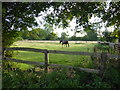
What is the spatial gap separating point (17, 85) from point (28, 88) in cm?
41

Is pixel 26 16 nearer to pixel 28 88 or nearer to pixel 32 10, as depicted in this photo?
pixel 32 10

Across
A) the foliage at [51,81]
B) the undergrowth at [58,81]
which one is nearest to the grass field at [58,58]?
the undergrowth at [58,81]

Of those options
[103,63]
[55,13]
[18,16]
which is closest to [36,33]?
[18,16]

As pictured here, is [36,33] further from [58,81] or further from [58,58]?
[58,58]

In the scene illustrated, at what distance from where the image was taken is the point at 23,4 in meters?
4.96

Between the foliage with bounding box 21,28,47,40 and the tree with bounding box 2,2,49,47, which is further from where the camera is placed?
the foliage with bounding box 21,28,47,40

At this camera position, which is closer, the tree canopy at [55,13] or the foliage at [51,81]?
the foliage at [51,81]

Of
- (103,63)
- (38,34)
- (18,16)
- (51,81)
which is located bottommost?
(51,81)

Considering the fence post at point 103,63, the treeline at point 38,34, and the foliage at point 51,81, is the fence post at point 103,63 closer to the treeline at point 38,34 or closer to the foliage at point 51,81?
the foliage at point 51,81

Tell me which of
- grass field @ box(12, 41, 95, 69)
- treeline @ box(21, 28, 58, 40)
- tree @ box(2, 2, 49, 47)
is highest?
tree @ box(2, 2, 49, 47)

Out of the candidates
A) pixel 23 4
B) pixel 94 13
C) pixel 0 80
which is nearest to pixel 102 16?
pixel 94 13

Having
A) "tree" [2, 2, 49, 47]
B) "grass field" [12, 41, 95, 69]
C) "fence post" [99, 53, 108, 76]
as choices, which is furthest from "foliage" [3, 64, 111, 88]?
"tree" [2, 2, 49, 47]

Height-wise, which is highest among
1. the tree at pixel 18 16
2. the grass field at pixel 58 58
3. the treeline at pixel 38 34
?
the tree at pixel 18 16

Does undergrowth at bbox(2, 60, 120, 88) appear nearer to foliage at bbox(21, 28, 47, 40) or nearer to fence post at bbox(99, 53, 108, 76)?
fence post at bbox(99, 53, 108, 76)
